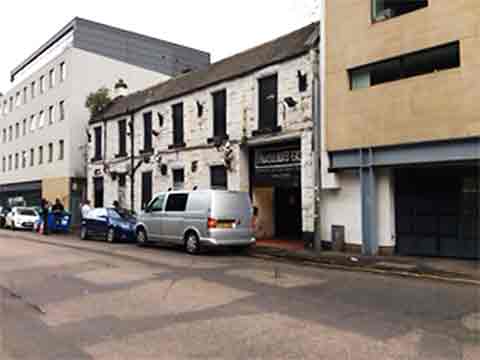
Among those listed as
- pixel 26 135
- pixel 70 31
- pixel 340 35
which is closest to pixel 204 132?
pixel 340 35

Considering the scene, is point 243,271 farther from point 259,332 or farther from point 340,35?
point 340,35

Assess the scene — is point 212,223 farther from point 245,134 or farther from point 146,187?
point 146,187

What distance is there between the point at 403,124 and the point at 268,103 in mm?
5752

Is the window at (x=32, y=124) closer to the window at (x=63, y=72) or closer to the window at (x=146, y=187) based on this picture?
the window at (x=63, y=72)

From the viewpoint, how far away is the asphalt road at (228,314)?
4883 mm

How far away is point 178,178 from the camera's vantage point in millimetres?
20453

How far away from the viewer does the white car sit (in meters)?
24.9

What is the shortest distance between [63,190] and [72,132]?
4049 mm

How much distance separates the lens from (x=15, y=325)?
5875 millimetres

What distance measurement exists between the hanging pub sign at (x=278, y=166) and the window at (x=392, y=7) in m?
4.99

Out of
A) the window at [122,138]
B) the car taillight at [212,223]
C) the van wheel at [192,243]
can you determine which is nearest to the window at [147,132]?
the window at [122,138]

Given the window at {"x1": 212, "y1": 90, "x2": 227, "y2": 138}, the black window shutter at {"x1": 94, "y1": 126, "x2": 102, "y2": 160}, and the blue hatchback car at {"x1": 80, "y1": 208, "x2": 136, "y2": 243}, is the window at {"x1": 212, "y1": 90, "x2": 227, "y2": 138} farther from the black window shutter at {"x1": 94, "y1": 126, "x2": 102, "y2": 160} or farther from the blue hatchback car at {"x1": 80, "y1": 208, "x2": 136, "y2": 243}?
the black window shutter at {"x1": 94, "y1": 126, "x2": 102, "y2": 160}

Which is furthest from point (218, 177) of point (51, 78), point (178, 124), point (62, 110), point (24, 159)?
point (24, 159)

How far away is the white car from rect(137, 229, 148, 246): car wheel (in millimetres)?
11095
